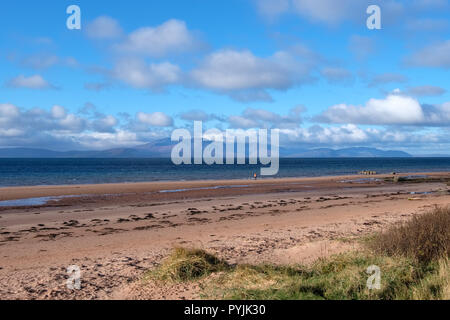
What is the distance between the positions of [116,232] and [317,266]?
8.07 meters

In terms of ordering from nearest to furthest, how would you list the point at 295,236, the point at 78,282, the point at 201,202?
the point at 78,282
the point at 295,236
the point at 201,202

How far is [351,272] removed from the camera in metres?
6.77

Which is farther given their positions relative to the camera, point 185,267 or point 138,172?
point 138,172

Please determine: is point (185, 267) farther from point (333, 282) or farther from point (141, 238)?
point (141, 238)

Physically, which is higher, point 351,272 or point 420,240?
point 420,240

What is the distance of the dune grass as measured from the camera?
20.1 ft

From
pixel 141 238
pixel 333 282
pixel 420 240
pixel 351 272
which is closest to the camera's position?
pixel 333 282

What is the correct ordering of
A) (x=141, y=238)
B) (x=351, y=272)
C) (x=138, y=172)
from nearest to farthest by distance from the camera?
(x=351, y=272)
(x=141, y=238)
(x=138, y=172)

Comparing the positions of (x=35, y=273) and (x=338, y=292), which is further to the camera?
(x=35, y=273)

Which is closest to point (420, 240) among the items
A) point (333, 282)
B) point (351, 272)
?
point (351, 272)

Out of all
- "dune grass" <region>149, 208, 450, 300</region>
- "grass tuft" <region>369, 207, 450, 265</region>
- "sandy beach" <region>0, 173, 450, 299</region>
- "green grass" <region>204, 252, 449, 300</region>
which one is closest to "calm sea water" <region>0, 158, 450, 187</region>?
"sandy beach" <region>0, 173, 450, 299</region>

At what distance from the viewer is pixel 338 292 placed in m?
6.22
